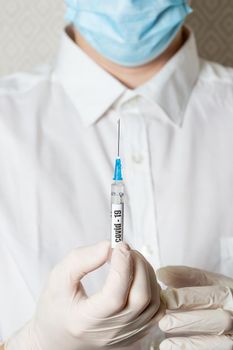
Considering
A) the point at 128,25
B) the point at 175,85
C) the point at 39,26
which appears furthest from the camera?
the point at 39,26

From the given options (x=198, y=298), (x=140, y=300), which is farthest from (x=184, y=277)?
(x=140, y=300)

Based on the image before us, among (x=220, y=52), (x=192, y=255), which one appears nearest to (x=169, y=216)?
(x=192, y=255)

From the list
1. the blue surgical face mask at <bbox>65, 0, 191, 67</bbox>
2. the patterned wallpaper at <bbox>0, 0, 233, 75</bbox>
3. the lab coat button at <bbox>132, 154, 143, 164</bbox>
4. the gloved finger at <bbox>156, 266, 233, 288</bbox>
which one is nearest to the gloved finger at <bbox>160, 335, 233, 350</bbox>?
the gloved finger at <bbox>156, 266, 233, 288</bbox>

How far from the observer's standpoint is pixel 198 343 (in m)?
0.94

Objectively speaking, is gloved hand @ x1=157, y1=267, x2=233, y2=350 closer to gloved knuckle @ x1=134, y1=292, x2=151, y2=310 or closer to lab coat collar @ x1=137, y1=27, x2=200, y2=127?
gloved knuckle @ x1=134, y1=292, x2=151, y2=310

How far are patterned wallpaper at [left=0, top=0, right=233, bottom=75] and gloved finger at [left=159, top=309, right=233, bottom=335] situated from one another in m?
0.94

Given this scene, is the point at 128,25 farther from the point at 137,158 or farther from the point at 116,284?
→ the point at 116,284

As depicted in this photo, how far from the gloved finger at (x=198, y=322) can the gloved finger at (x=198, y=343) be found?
0.4 inches

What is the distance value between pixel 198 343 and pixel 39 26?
1.01 m

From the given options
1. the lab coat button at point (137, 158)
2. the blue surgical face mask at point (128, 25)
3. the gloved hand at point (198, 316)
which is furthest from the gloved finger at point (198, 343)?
the blue surgical face mask at point (128, 25)

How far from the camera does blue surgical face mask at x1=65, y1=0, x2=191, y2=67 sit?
4.00 ft

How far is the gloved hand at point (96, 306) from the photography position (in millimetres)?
860

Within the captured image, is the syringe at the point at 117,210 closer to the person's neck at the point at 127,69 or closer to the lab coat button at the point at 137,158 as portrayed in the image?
the lab coat button at the point at 137,158

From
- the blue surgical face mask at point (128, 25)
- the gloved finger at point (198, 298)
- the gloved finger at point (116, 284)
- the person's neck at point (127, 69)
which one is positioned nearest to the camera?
the gloved finger at point (116, 284)
